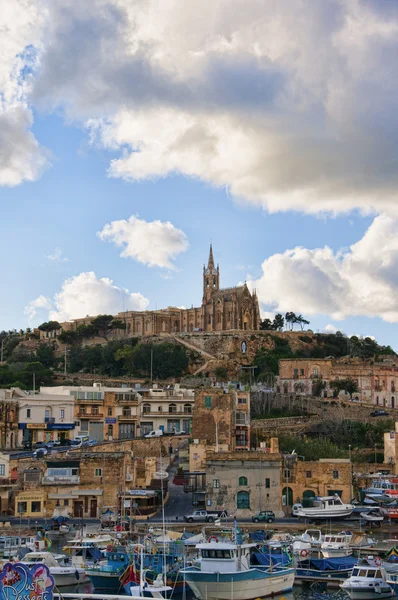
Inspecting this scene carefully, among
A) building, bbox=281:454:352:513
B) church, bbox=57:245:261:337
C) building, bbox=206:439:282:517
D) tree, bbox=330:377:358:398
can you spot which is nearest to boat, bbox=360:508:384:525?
building, bbox=281:454:352:513

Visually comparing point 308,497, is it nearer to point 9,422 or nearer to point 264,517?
point 264,517

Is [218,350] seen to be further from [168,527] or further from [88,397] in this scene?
[168,527]

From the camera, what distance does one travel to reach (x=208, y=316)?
155500mm

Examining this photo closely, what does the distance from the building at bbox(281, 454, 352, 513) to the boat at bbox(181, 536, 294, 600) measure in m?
18.4

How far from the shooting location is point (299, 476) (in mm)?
59094

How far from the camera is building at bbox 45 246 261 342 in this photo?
152250mm

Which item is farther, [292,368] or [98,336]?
[98,336]

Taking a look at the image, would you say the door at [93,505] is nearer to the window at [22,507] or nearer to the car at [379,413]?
the window at [22,507]

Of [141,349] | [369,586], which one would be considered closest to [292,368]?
[141,349]

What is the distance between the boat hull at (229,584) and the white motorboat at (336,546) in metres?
5.79

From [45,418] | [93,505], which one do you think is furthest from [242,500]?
[45,418]

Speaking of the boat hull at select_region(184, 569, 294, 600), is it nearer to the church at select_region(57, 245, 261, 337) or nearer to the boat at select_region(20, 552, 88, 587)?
the boat at select_region(20, 552, 88, 587)

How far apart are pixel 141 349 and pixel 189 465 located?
6261 cm

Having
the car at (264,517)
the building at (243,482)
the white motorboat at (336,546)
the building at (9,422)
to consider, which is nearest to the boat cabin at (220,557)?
the white motorboat at (336,546)
